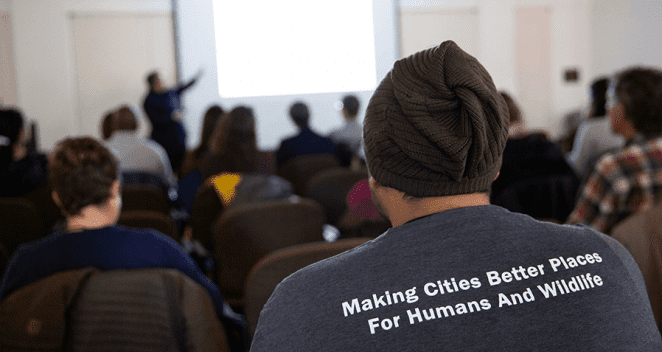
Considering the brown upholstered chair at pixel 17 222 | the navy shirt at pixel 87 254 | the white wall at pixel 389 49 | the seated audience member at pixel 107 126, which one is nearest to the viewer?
the navy shirt at pixel 87 254

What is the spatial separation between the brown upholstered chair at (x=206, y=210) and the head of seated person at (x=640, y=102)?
2040mm

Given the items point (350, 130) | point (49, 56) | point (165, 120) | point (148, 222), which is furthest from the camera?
point (49, 56)

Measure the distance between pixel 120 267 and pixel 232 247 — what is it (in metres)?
1.20

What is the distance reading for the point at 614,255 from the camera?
0.79m

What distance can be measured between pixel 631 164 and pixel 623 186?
0.09 metres

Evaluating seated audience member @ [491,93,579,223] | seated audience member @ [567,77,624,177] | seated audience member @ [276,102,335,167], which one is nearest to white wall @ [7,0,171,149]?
seated audience member @ [276,102,335,167]

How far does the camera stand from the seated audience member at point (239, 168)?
2.94 m

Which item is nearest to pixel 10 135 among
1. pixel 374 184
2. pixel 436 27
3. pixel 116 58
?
pixel 374 184

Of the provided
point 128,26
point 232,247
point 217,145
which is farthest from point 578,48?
point 232,247

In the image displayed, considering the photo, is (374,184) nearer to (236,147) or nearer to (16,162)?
(236,147)

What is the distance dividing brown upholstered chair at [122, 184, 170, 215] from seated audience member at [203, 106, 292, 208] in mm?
304

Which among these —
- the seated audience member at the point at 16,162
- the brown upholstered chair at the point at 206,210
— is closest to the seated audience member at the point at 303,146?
the brown upholstered chair at the point at 206,210

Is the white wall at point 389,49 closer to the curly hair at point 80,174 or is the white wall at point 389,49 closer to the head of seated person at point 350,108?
the head of seated person at point 350,108

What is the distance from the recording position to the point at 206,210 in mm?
3055
